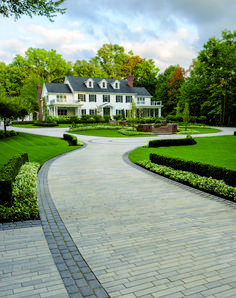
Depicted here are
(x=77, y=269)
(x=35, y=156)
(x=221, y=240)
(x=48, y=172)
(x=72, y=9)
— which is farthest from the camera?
(x=35, y=156)

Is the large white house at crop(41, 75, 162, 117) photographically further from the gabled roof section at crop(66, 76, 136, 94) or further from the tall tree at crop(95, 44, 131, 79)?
the tall tree at crop(95, 44, 131, 79)

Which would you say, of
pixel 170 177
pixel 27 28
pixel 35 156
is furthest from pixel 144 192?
pixel 27 28

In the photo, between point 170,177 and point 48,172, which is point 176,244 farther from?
point 48,172

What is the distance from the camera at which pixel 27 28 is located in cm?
1414

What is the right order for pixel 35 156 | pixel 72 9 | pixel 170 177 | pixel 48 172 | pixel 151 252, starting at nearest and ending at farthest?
pixel 151 252
pixel 170 177
pixel 48 172
pixel 72 9
pixel 35 156

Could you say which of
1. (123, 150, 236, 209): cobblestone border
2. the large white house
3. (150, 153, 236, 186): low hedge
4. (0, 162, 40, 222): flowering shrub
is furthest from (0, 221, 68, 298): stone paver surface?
the large white house

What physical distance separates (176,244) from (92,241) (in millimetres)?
1708

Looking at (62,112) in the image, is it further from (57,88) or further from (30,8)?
(30,8)

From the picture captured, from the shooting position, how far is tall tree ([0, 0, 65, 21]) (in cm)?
1330

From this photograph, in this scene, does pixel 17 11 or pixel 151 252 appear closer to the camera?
pixel 151 252

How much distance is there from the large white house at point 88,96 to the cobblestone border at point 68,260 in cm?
3960

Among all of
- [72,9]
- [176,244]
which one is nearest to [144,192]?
[176,244]

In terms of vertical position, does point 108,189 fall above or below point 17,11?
below

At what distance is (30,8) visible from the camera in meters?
13.6
